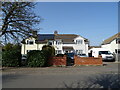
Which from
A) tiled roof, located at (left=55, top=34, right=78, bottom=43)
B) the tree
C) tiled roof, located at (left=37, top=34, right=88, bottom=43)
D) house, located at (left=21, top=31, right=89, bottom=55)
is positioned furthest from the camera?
tiled roof, located at (left=37, top=34, right=88, bottom=43)

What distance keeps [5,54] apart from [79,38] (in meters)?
29.7

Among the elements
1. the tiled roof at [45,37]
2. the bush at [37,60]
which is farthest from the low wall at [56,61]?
the tiled roof at [45,37]

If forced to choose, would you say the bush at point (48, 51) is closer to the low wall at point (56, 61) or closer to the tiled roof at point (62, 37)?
the low wall at point (56, 61)

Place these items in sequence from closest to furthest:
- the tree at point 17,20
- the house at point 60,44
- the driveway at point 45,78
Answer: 1. the driveway at point 45,78
2. the tree at point 17,20
3. the house at point 60,44

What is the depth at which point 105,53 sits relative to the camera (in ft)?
120

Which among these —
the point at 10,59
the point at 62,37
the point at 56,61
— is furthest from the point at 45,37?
the point at 10,59

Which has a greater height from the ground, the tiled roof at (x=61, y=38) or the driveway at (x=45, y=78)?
the tiled roof at (x=61, y=38)

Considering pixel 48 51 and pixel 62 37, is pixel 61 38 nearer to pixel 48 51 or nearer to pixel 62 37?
→ pixel 62 37

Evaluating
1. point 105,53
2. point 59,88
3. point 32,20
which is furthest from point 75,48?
point 59,88

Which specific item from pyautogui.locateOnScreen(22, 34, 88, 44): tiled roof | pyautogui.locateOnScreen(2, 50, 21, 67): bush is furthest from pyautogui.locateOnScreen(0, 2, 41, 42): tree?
pyautogui.locateOnScreen(22, 34, 88, 44): tiled roof

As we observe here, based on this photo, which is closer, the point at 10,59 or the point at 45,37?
the point at 10,59

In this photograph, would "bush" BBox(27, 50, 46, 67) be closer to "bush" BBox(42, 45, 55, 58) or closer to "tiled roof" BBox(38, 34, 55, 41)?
"bush" BBox(42, 45, 55, 58)

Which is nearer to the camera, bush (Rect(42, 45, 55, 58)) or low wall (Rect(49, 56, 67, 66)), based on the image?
bush (Rect(42, 45, 55, 58))

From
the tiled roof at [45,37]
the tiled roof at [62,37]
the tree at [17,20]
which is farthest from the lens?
the tiled roof at [45,37]
